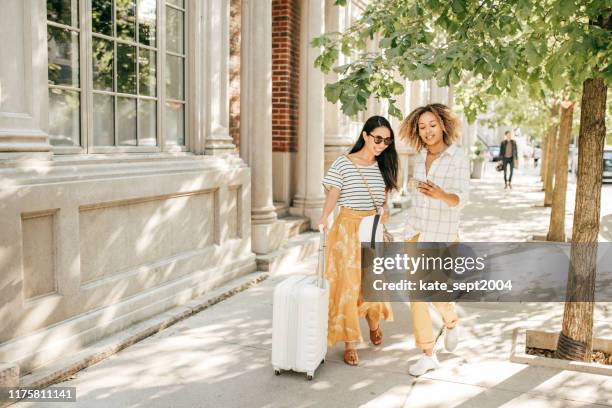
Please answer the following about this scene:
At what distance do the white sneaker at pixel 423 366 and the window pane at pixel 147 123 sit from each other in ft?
11.4

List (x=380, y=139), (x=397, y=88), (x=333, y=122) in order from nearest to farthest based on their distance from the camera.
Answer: (x=380, y=139) < (x=397, y=88) < (x=333, y=122)

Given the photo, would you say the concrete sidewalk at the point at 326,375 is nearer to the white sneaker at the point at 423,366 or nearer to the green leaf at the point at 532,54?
the white sneaker at the point at 423,366

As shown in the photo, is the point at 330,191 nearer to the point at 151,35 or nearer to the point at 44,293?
the point at 44,293

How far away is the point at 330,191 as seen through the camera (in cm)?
509

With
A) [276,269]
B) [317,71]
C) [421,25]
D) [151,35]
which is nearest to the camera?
[421,25]

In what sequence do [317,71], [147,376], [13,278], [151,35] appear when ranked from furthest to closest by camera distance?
[317,71] < [151,35] < [147,376] < [13,278]

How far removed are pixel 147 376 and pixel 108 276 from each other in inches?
46.7

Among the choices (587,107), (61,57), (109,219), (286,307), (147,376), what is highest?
(61,57)

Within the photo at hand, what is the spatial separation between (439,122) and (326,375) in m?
2.13

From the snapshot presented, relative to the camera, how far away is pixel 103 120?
5.83 metres

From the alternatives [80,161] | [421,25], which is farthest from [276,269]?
[421,25]

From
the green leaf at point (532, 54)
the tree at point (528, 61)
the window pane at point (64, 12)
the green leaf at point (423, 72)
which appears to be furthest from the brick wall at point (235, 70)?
the green leaf at point (532, 54)

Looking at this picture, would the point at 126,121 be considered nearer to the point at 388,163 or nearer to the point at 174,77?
the point at 174,77

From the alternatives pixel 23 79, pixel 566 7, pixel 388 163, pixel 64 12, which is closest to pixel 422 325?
pixel 388 163
